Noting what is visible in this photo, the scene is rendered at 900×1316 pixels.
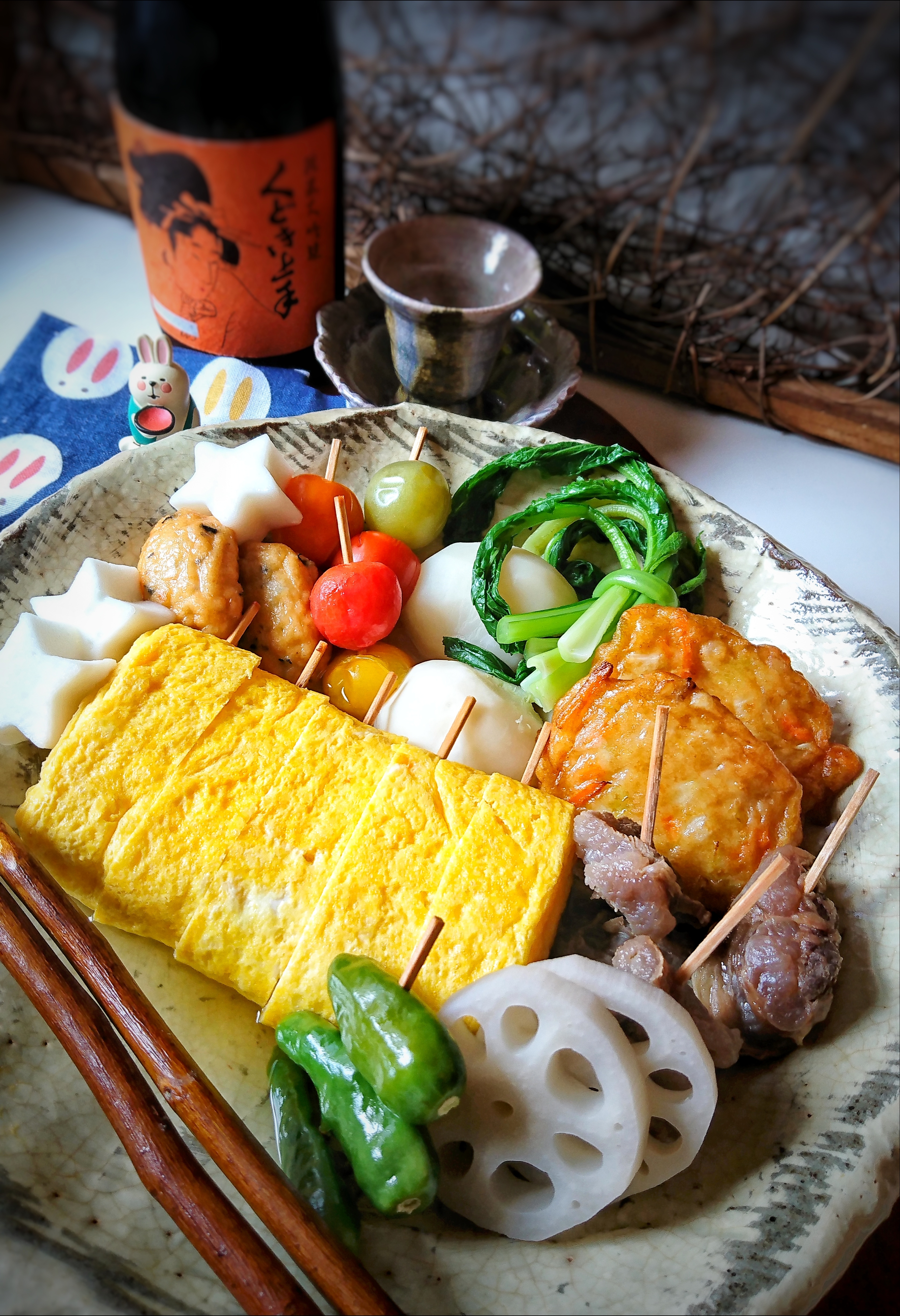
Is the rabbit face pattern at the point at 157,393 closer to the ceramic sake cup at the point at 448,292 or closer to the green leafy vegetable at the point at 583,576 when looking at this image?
the ceramic sake cup at the point at 448,292

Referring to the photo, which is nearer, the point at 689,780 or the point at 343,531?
the point at 689,780

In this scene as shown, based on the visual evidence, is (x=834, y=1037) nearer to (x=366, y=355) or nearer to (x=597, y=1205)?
(x=597, y=1205)

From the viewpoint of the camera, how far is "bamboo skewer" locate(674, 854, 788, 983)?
1722 mm

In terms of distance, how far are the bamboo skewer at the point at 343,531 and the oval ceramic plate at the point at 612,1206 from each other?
811 millimetres

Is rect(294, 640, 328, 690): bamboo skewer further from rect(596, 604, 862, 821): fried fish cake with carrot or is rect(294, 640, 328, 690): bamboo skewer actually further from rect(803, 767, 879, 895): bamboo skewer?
rect(803, 767, 879, 895): bamboo skewer

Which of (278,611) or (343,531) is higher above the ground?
(343,531)

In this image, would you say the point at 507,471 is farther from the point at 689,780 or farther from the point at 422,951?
the point at 422,951

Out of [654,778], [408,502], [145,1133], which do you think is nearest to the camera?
[145,1133]

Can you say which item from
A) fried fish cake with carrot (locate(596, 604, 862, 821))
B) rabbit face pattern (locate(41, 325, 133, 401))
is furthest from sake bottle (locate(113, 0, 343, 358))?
fried fish cake with carrot (locate(596, 604, 862, 821))

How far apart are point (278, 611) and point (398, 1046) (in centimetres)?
119

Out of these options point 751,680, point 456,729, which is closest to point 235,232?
point 456,729

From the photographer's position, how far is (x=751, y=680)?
216cm

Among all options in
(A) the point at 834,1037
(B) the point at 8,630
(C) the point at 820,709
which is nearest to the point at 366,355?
(B) the point at 8,630

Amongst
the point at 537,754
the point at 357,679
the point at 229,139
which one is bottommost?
the point at 357,679
